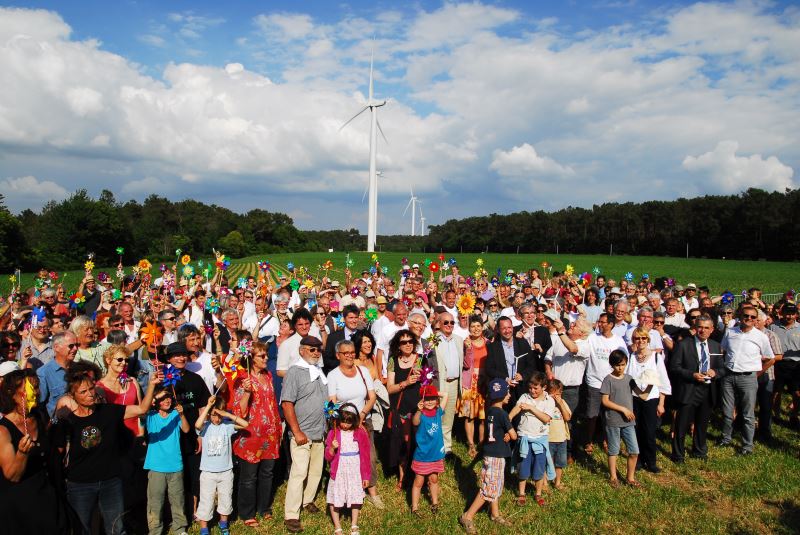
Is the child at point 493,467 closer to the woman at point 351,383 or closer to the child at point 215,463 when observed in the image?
the woman at point 351,383

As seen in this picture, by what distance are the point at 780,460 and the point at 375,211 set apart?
5789cm

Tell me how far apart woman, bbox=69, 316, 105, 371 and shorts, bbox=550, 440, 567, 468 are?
6.04m

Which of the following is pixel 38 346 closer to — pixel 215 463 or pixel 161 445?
pixel 161 445

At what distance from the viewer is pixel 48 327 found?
723cm

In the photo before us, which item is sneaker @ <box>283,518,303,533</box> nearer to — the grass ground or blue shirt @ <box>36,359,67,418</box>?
the grass ground

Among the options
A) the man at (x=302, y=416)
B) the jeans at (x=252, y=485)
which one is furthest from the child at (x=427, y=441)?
the jeans at (x=252, y=485)

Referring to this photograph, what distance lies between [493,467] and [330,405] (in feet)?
6.63

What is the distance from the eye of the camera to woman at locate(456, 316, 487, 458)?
7.95m

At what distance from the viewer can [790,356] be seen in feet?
29.3

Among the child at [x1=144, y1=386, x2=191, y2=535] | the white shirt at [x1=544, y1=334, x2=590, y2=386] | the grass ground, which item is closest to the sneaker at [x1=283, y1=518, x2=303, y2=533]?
the grass ground

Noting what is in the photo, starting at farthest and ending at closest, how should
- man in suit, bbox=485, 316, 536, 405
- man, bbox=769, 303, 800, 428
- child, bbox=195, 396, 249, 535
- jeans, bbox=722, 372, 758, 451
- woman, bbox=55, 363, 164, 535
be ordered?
man, bbox=769, 303, 800, 428, jeans, bbox=722, 372, 758, 451, man in suit, bbox=485, 316, 536, 405, child, bbox=195, 396, 249, 535, woman, bbox=55, 363, 164, 535

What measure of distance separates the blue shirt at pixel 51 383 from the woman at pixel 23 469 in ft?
5.50

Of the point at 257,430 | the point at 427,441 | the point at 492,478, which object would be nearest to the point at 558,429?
the point at 492,478

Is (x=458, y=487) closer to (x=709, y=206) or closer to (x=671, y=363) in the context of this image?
(x=671, y=363)
